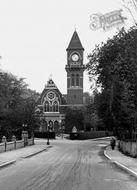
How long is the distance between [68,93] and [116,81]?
77517 mm

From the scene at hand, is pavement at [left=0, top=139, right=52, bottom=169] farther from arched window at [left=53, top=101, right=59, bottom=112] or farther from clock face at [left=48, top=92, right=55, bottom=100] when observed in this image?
clock face at [left=48, top=92, right=55, bottom=100]

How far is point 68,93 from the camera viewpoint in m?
118

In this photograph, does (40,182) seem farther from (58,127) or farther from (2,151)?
(58,127)

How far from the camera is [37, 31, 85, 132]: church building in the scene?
11719 cm

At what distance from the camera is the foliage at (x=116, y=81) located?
1215 inches

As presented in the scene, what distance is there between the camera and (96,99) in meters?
50.8

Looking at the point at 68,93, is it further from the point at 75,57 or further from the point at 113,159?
the point at 113,159

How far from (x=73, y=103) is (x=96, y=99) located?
67148 mm

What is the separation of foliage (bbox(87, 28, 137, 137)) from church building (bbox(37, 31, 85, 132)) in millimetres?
65405

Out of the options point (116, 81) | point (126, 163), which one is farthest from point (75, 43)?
point (126, 163)

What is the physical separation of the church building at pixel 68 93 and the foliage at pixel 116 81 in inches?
2575

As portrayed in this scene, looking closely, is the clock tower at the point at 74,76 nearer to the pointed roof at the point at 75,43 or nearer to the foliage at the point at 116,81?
the pointed roof at the point at 75,43

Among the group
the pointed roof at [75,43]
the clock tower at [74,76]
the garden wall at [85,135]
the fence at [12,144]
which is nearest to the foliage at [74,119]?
the garden wall at [85,135]

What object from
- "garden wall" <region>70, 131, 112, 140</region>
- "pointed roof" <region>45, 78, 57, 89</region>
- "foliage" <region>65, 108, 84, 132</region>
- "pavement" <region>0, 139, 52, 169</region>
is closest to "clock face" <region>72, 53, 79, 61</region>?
"pointed roof" <region>45, 78, 57, 89</region>
